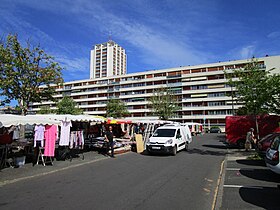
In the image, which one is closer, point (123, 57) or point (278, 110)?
point (278, 110)

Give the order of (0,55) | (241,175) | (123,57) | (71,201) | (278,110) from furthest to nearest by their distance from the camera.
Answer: (123,57), (0,55), (278,110), (241,175), (71,201)

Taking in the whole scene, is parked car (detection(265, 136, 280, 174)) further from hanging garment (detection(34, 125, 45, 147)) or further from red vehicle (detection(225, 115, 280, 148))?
red vehicle (detection(225, 115, 280, 148))

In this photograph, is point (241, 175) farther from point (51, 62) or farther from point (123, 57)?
point (123, 57)

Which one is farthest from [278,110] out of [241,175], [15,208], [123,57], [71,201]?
[123,57]

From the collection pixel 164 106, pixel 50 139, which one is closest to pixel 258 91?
pixel 50 139

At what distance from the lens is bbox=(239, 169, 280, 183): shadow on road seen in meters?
7.69

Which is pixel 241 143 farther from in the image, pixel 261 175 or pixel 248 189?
pixel 248 189

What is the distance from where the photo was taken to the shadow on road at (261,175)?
7691 mm

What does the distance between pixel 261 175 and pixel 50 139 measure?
8973 millimetres

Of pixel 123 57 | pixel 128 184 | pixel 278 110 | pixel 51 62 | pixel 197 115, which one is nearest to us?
pixel 128 184

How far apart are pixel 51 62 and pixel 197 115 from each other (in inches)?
2115

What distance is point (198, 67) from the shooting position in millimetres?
69250

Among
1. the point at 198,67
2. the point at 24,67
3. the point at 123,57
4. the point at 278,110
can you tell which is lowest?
the point at 278,110

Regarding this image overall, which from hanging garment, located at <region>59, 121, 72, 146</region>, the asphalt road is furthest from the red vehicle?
hanging garment, located at <region>59, 121, 72, 146</region>
